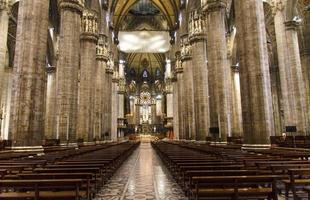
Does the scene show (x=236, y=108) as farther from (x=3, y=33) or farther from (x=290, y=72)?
(x=3, y=33)

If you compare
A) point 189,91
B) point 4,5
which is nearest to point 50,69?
point 4,5

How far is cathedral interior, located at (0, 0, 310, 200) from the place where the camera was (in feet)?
16.4

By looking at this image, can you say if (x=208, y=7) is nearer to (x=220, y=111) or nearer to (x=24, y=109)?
(x=220, y=111)

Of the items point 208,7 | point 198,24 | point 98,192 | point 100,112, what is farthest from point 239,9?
point 100,112

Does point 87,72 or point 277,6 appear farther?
point 87,72

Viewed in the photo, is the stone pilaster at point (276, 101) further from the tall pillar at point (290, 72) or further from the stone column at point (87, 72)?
the stone column at point (87, 72)

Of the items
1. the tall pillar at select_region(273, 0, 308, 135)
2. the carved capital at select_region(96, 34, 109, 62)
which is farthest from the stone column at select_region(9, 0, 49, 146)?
the carved capital at select_region(96, 34, 109, 62)

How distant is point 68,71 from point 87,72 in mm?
6249

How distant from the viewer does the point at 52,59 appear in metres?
31.8

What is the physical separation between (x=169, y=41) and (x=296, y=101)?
1248 inches

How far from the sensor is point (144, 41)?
46656mm

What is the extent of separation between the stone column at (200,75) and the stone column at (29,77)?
49.8 feet

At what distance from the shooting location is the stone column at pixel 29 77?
12.3 metres

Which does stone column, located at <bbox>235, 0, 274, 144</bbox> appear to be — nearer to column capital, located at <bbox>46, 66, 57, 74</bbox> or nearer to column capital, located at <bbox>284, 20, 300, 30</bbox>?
column capital, located at <bbox>284, 20, 300, 30</bbox>
